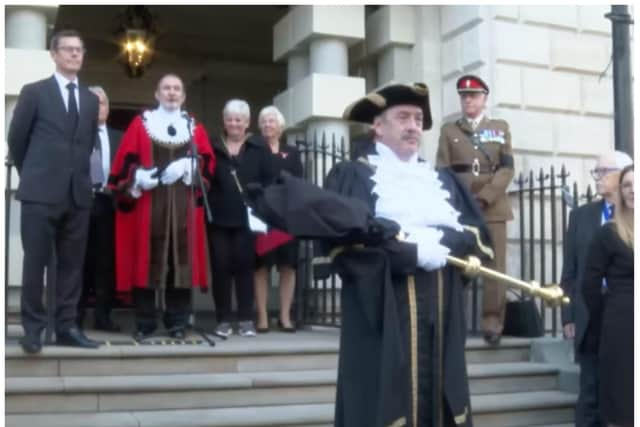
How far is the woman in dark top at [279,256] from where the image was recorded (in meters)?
7.94

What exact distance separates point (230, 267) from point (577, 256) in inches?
99.7

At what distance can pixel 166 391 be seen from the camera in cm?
623

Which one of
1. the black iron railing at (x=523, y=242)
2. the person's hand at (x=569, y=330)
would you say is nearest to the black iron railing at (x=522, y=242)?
the black iron railing at (x=523, y=242)

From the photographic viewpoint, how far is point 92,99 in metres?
6.57

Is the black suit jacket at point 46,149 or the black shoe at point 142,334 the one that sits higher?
the black suit jacket at point 46,149

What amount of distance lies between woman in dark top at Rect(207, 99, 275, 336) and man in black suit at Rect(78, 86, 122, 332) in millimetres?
737

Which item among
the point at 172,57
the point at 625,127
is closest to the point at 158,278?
the point at 625,127

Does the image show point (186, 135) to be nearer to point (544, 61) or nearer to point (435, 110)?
point (435, 110)

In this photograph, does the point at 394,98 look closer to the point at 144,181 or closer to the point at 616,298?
the point at 616,298

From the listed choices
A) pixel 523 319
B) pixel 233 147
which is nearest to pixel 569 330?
pixel 523 319

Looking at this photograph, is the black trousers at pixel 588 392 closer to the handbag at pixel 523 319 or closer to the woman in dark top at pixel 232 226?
the handbag at pixel 523 319

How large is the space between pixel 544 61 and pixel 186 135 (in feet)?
12.7

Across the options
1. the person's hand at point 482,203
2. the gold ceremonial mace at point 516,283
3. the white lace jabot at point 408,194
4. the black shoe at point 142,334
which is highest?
the person's hand at point 482,203

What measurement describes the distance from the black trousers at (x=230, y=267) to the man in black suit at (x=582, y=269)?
7.55ft
